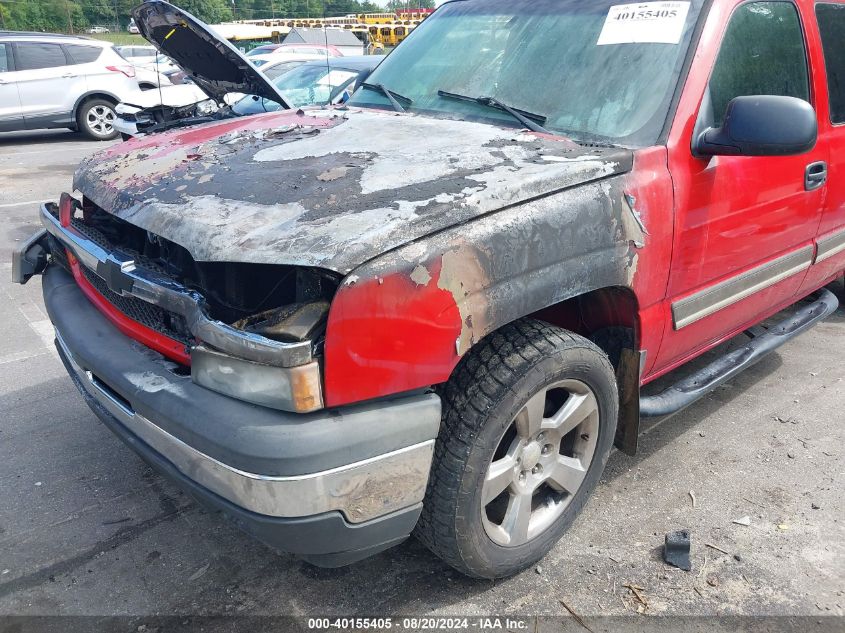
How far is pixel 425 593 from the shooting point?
2430mm

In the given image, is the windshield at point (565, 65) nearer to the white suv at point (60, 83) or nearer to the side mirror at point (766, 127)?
the side mirror at point (766, 127)

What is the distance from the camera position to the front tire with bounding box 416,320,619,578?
2121 mm

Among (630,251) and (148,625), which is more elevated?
(630,251)

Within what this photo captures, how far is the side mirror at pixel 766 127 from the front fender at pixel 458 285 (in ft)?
1.62

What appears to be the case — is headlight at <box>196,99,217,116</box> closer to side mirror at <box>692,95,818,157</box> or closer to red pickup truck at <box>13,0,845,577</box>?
A: red pickup truck at <box>13,0,845,577</box>

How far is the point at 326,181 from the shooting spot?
89.4 inches

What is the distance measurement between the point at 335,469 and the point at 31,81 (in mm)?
12644

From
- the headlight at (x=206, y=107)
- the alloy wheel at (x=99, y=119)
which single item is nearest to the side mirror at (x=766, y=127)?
the headlight at (x=206, y=107)

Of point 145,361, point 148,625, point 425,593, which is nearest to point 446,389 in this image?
point 425,593

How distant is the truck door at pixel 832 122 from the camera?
3.35 metres

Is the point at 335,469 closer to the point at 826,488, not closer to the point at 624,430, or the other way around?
the point at 624,430

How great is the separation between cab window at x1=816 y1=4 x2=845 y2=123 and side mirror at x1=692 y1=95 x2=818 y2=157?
3.69ft

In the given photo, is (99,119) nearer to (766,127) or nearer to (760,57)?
(760,57)

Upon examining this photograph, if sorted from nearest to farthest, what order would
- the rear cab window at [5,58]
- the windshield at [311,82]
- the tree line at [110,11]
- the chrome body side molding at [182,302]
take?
the chrome body side molding at [182,302] < the windshield at [311,82] < the rear cab window at [5,58] < the tree line at [110,11]
